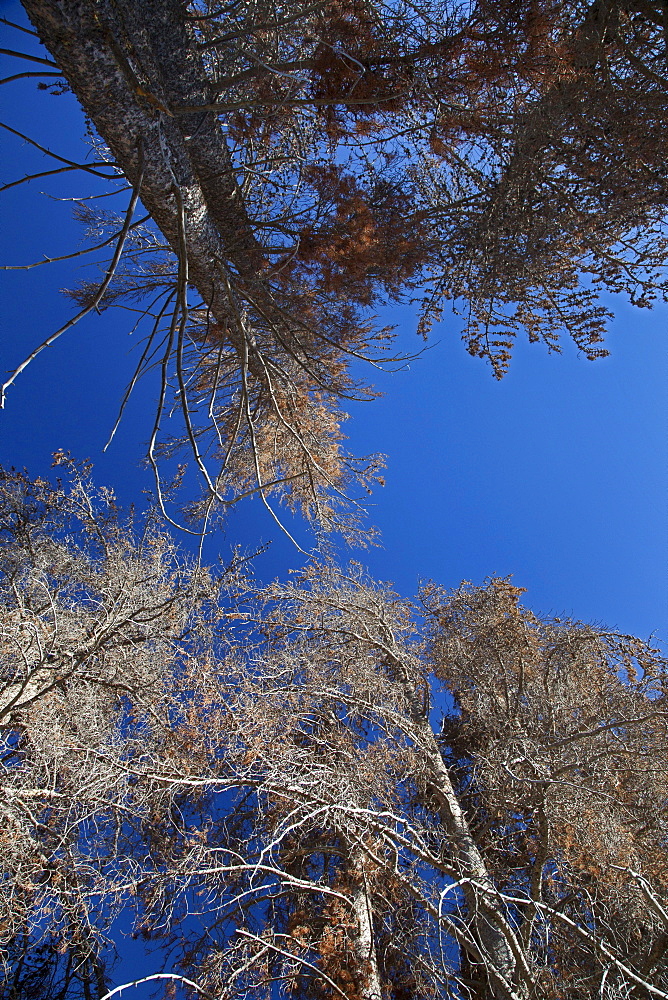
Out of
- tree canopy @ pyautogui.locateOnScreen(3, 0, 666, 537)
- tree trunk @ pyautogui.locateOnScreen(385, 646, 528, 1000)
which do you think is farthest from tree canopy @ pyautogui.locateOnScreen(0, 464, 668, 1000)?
tree canopy @ pyautogui.locateOnScreen(3, 0, 666, 537)

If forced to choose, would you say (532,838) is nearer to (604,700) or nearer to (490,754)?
(490,754)

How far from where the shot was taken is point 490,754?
6.93 m

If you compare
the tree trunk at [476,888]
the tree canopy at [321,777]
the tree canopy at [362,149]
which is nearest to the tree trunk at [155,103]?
the tree canopy at [362,149]

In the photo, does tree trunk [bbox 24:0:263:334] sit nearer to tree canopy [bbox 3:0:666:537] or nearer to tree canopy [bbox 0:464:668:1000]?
tree canopy [bbox 3:0:666:537]

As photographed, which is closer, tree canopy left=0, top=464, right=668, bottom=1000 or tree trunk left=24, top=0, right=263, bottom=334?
tree trunk left=24, top=0, right=263, bottom=334

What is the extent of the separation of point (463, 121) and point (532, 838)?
27.2ft

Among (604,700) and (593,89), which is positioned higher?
(593,89)

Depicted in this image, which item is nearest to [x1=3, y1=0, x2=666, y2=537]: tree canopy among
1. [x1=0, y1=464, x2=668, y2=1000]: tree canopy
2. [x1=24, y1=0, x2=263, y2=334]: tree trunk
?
[x1=24, y1=0, x2=263, y2=334]: tree trunk

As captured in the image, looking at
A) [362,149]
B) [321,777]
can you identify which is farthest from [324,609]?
[362,149]

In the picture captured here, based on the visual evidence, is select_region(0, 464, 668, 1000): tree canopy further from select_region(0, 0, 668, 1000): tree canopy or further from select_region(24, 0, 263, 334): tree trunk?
select_region(24, 0, 263, 334): tree trunk

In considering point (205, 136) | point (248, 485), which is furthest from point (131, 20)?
point (248, 485)

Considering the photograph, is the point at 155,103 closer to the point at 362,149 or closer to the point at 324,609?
the point at 362,149

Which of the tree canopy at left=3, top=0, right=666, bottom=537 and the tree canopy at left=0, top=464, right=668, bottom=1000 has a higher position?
the tree canopy at left=3, top=0, right=666, bottom=537

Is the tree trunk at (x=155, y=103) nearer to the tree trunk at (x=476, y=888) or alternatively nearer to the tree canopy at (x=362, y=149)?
the tree canopy at (x=362, y=149)
